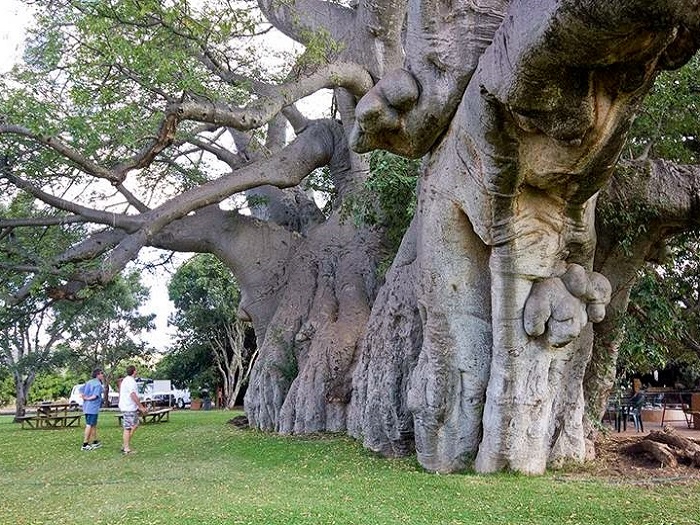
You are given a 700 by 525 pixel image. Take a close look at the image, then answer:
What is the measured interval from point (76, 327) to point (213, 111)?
21.9m

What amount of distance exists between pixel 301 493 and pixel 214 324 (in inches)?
830

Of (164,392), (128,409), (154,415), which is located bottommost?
(154,415)

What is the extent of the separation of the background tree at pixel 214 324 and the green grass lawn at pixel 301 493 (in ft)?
50.6

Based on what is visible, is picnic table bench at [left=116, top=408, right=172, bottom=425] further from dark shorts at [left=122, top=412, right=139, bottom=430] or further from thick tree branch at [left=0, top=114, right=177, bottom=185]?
thick tree branch at [left=0, top=114, right=177, bottom=185]

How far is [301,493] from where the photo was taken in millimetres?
6301

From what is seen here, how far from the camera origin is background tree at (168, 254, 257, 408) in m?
25.5

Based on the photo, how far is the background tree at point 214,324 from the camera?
2550 centimetres

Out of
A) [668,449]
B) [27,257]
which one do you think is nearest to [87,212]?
[27,257]

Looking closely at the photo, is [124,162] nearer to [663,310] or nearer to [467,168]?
[467,168]

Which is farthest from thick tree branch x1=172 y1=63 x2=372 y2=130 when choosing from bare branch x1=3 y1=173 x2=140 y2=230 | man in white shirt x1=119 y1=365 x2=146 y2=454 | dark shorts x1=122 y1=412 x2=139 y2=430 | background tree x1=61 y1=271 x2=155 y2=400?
background tree x1=61 y1=271 x2=155 y2=400

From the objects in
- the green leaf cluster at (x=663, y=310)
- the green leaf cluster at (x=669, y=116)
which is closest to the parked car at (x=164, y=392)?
the green leaf cluster at (x=663, y=310)

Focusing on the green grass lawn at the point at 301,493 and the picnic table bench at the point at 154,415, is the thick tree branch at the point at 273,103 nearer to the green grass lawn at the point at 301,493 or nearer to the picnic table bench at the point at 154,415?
the green grass lawn at the point at 301,493

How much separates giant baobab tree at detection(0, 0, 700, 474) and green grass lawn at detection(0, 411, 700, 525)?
2.76ft

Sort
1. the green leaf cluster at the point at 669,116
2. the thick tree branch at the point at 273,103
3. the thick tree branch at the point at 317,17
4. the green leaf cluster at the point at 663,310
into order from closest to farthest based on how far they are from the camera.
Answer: the thick tree branch at the point at 273,103, the green leaf cluster at the point at 669,116, the green leaf cluster at the point at 663,310, the thick tree branch at the point at 317,17
